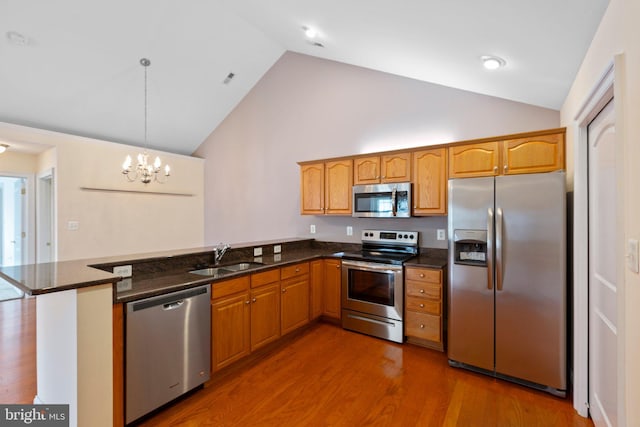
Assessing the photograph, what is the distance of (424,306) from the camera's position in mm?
3061

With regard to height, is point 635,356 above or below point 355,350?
above

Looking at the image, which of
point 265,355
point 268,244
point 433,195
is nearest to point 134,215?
point 268,244

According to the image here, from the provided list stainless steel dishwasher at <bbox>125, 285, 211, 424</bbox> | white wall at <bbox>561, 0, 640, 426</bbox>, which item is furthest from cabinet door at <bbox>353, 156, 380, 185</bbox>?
white wall at <bbox>561, 0, 640, 426</bbox>

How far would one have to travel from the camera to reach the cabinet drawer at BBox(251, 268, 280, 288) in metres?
2.80

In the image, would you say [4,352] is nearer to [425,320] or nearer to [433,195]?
[425,320]

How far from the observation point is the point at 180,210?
19.3 ft

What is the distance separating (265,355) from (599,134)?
10.4ft

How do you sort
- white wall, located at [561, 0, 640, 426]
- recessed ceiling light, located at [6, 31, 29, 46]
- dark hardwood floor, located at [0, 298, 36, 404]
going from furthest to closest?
1. recessed ceiling light, located at [6, 31, 29, 46]
2. dark hardwood floor, located at [0, 298, 36, 404]
3. white wall, located at [561, 0, 640, 426]

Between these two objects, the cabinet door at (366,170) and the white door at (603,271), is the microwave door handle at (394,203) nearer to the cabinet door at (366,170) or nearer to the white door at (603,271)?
the cabinet door at (366,170)

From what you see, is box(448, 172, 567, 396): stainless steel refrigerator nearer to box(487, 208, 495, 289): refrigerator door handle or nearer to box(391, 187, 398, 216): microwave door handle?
box(487, 208, 495, 289): refrigerator door handle

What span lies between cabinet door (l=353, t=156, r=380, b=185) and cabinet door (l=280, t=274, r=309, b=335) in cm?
135

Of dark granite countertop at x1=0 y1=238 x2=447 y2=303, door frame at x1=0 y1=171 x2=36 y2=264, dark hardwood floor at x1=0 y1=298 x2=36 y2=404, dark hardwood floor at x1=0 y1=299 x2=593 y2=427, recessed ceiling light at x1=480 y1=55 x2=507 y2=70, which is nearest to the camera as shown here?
dark granite countertop at x1=0 y1=238 x2=447 y2=303

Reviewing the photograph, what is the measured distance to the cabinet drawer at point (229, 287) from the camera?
240cm

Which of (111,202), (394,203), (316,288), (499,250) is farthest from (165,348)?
(111,202)
